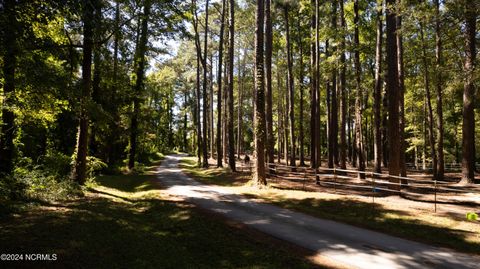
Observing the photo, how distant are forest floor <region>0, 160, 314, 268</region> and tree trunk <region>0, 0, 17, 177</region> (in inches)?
145

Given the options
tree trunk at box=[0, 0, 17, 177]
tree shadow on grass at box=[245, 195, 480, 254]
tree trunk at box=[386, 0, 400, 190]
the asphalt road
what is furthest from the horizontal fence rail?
tree trunk at box=[0, 0, 17, 177]

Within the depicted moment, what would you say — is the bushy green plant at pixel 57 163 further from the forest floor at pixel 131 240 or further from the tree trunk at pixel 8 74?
the forest floor at pixel 131 240

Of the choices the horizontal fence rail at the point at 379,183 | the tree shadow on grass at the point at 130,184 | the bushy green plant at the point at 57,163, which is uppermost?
the bushy green plant at the point at 57,163

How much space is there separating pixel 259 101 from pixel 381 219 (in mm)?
8561

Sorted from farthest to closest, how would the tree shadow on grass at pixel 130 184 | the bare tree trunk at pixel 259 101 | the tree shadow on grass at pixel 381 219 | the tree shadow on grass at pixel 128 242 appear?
the tree shadow on grass at pixel 130 184 → the bare tree trunk at pixel 259 101 → the tree shadow on grass at pixel 381 219 → the tree shadow on grass at pixel 128 242

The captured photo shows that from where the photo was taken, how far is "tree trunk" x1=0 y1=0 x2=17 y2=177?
21.2 ft

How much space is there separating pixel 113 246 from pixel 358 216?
323 inches

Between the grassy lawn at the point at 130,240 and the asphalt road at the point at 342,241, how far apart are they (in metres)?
0.99

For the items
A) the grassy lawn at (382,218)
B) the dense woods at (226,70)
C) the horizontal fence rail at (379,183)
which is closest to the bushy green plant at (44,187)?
the dense woods at (226,70)

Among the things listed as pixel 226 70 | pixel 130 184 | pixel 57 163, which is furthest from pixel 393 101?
pixel 226 70

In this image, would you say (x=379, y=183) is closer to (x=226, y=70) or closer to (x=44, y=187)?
(x=44, y=187)

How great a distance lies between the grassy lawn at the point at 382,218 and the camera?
30.7 ft

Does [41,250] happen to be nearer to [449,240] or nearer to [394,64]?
[449,240]

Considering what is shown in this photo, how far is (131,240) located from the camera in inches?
329
